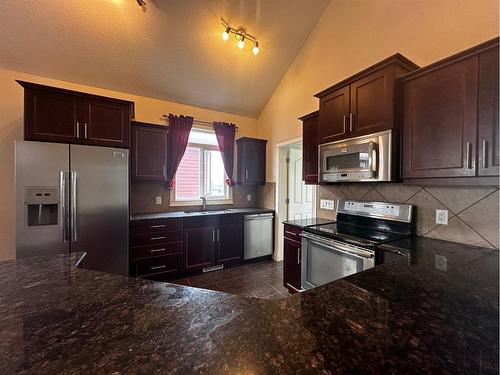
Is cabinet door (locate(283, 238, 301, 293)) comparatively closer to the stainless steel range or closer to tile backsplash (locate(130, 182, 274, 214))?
the stainless steel range

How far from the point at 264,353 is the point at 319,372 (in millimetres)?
121

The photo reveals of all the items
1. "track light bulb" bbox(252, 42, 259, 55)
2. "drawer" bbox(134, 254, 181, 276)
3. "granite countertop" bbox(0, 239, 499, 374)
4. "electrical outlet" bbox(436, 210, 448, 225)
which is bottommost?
"drawer" bbox(134, 254, 181, 276)

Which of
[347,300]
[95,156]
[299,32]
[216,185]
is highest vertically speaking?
[299,32]

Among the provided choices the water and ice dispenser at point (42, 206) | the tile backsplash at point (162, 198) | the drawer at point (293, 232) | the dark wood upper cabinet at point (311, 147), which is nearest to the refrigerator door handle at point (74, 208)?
the water and ice dispenser at point (42, 206)

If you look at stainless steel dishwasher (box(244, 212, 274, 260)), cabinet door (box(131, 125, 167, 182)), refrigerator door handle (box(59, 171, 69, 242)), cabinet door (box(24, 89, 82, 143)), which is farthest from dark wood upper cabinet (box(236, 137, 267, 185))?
refrigerator door handle (box(59, 171, 69, 242))

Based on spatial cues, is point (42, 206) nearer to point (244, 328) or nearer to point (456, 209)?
point (244, 328)

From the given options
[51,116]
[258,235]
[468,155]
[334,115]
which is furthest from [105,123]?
[468,155]

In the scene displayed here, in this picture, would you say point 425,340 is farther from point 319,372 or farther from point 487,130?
point 487,130

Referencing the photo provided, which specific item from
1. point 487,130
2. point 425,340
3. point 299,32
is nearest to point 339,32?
point 299,32

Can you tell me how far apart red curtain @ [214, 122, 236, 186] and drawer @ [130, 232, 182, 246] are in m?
1.46

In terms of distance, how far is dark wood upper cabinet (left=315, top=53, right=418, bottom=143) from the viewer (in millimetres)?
1748

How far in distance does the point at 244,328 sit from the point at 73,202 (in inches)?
99.2

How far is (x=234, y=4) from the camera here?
2689 mm

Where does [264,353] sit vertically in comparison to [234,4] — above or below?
below
